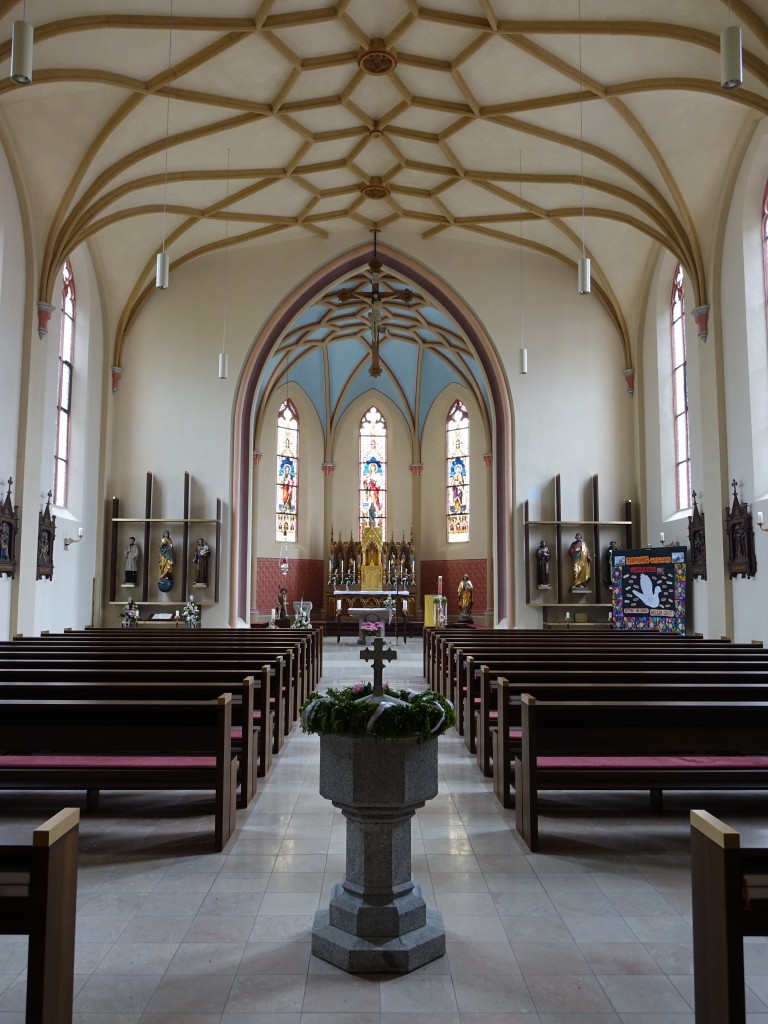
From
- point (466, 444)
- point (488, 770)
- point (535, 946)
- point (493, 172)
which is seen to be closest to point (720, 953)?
point (535, 946)

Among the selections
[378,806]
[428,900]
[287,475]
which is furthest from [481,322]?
[378,806]

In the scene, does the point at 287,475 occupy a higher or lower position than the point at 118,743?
higher

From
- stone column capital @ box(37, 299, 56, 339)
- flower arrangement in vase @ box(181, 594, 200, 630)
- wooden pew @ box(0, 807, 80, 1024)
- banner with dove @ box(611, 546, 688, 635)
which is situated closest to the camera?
wooden pew @ box(0, 807, 80, 1024)

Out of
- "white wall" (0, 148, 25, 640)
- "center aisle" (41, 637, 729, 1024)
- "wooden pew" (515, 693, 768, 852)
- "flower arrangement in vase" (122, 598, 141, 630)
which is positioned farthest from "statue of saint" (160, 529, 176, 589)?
"wooden pew" (515, 693, 768, 852)

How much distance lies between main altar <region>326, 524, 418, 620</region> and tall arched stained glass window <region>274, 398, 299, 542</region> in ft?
5.01

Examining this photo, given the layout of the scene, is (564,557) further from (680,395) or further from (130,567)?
(130,567)

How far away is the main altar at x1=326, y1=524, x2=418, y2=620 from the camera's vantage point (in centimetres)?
2427

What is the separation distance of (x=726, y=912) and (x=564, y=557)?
16.2 m

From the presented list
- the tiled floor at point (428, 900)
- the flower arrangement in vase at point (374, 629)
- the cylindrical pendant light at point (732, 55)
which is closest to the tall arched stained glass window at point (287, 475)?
the flower arrangement in vase at point (374, 629)

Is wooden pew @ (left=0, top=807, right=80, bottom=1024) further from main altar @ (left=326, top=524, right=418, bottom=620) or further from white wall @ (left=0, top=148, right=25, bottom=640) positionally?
main altar @ (left=326, top=524, right=418, bottom=620)

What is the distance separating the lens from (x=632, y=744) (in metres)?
5.30

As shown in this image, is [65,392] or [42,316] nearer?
[42,316]

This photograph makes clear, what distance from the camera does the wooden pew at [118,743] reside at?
5117 mm

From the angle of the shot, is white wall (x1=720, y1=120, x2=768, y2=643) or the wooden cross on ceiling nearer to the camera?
the wooden cross on ceiling
